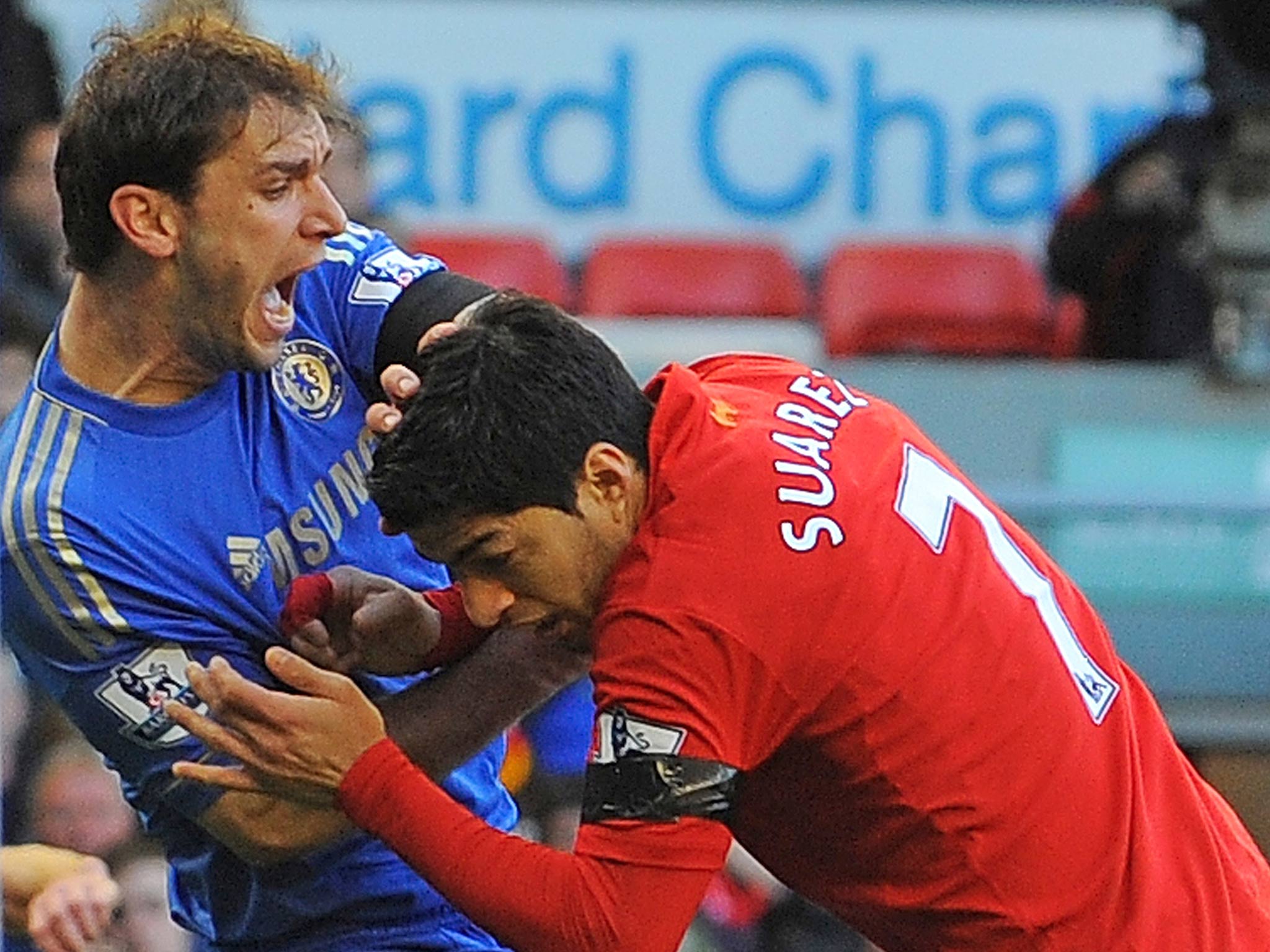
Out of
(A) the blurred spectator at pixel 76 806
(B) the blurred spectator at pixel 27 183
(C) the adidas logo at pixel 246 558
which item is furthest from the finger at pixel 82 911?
(B) the blurred spectator at pixel 27 183

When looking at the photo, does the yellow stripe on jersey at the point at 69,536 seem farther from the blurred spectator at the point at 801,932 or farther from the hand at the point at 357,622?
the blurred spectator at the point at 801,932

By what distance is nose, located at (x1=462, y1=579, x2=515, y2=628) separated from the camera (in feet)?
6.90

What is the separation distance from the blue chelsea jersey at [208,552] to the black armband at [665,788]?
466 mm

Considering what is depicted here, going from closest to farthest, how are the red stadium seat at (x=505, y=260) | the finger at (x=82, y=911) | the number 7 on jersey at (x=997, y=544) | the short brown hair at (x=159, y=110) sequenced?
the number 7 on jersey at (x=997, y=544) → the short brown hair at (x=159, y=110) → the finger at (x=82, y=911) → the red stadium seat at (x=505, y=260)

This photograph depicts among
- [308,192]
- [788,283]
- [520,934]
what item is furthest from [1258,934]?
[788,283]

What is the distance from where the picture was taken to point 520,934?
80.2 inches

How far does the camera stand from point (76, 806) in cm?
441

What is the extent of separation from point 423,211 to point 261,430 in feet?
14.3

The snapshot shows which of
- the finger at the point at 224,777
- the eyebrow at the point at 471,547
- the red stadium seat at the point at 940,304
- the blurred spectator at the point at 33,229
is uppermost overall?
the eyebrow at the point at 471,547

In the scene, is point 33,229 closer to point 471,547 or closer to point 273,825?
point 273,825

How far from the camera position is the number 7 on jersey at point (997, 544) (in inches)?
84.0

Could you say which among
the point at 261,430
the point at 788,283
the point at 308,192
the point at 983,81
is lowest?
the point at 788,283

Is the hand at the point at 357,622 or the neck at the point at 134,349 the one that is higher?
the neck at the point at 134,349

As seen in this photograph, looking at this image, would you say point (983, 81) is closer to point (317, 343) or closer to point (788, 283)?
point (788, 283)
